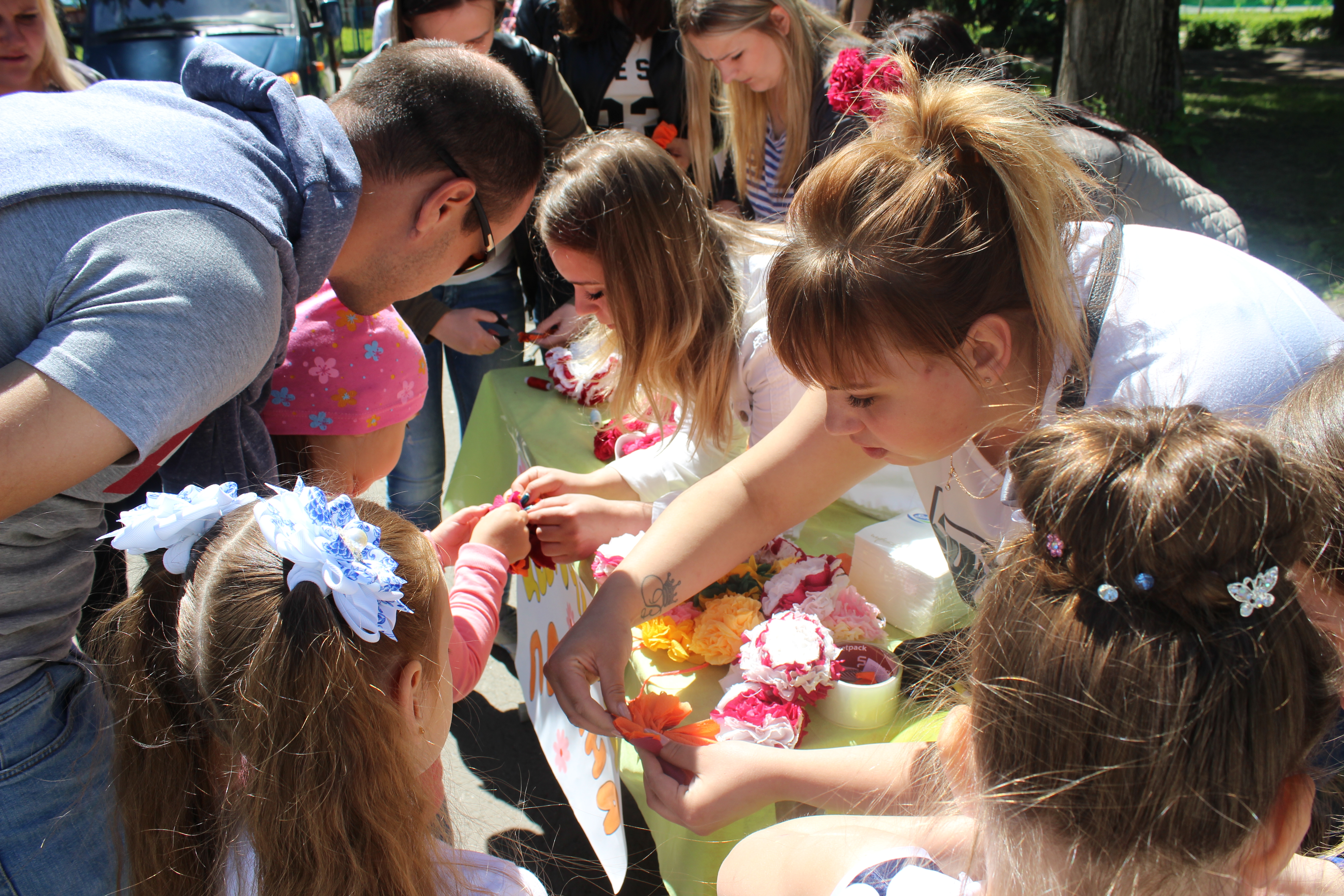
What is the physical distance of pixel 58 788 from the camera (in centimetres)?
108

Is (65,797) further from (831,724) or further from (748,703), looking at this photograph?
(831,724)

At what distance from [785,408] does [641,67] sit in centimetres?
222

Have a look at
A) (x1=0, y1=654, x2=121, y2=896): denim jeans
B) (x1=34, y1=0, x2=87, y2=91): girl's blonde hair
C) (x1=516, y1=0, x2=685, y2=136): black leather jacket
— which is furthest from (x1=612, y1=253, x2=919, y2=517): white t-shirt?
(x1=34, y1=0, x2=87, y2=91): girl's blonde hair

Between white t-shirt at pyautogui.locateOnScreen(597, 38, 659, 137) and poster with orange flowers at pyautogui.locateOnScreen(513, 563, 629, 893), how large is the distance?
2168 millimetres

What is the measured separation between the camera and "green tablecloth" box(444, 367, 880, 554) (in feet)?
7.32

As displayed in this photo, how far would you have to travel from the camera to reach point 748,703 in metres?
1.45

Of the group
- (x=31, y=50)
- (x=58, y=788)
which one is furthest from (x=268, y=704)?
(x=31, y=50)

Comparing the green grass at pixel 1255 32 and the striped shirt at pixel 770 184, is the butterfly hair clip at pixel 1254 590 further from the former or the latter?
the green grass at pixel 1255 32

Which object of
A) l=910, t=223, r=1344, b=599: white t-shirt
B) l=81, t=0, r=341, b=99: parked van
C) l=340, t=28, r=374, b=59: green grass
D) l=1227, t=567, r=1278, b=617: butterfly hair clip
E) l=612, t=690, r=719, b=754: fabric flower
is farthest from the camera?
l=340, t=28, r=374, b=59: green grass

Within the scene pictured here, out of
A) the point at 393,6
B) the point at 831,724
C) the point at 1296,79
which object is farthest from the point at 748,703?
the point at 1296,79

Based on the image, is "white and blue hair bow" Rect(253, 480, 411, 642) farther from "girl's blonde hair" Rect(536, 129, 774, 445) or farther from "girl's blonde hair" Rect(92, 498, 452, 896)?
"girl's blonde hair" Rect(536, 129, 774, 445)

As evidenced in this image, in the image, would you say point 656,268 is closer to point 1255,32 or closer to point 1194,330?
point 1194,330

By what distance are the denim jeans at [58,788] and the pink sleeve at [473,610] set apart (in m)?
0.46

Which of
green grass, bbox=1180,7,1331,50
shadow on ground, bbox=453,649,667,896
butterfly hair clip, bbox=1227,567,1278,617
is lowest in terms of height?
shadow on ground, bbox=453,649,667,896
